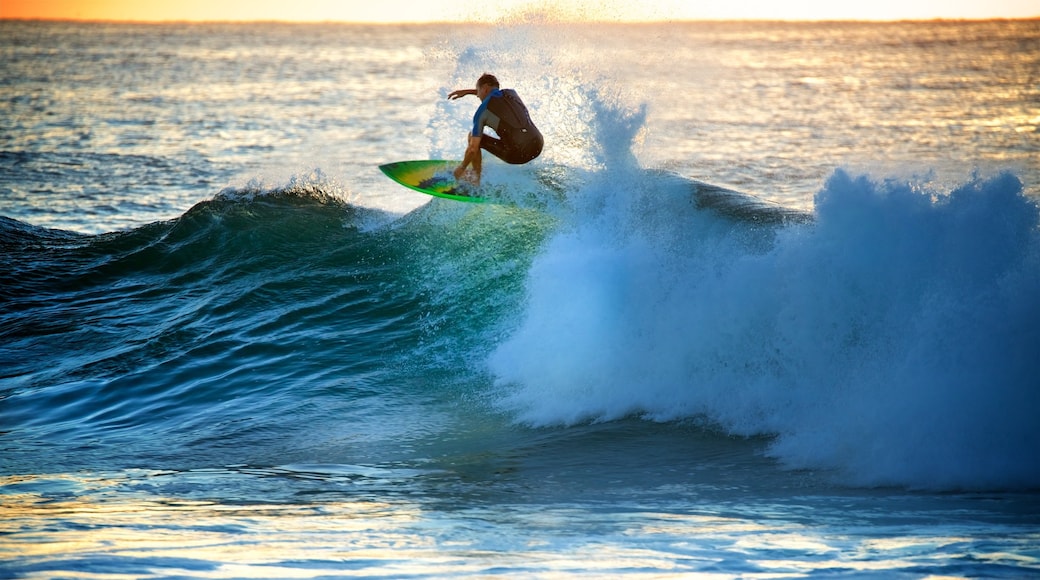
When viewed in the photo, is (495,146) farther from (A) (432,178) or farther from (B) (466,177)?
(A) (432,178)

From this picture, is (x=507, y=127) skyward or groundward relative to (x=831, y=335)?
skyward

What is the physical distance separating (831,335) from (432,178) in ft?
17.4

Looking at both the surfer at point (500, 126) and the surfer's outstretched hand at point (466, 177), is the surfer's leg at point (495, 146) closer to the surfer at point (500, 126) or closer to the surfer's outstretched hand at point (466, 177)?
the surfer at point (500, 126)

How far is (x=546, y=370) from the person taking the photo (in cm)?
839

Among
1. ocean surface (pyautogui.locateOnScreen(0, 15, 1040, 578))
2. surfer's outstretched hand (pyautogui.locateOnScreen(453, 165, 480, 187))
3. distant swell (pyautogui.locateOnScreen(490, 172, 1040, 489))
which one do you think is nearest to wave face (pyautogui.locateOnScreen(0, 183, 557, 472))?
ocean surface (pyautogui.locateOnScreen(0, 15, 1040, 578))

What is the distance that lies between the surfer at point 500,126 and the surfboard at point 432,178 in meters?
0.31

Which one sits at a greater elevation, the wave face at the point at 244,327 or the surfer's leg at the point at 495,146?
the surfer's leg at the point at 495,146

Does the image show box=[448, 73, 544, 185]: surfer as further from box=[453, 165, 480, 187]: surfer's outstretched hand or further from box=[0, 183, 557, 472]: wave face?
box=[0, 183, 557, 472]: wave face

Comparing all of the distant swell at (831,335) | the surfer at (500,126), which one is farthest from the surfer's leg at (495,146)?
the distant swell at (831,335)

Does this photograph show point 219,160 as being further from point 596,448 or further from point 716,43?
point 716,43

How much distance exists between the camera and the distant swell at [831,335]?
6797 millimetres

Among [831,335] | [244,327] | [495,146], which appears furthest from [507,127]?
[831,335]

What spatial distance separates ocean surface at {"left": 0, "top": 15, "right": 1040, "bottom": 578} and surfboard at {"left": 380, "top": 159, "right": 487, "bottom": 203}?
0.38m

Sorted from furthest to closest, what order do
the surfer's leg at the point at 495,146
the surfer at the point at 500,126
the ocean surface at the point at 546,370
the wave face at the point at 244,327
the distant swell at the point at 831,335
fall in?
the surfer's leg at the point at 495,146, the surfer at the point at 500,126, the wave face at the point at 244,327, the distant swell at the point at 831,335, the ocean surface at the point at 546,370
